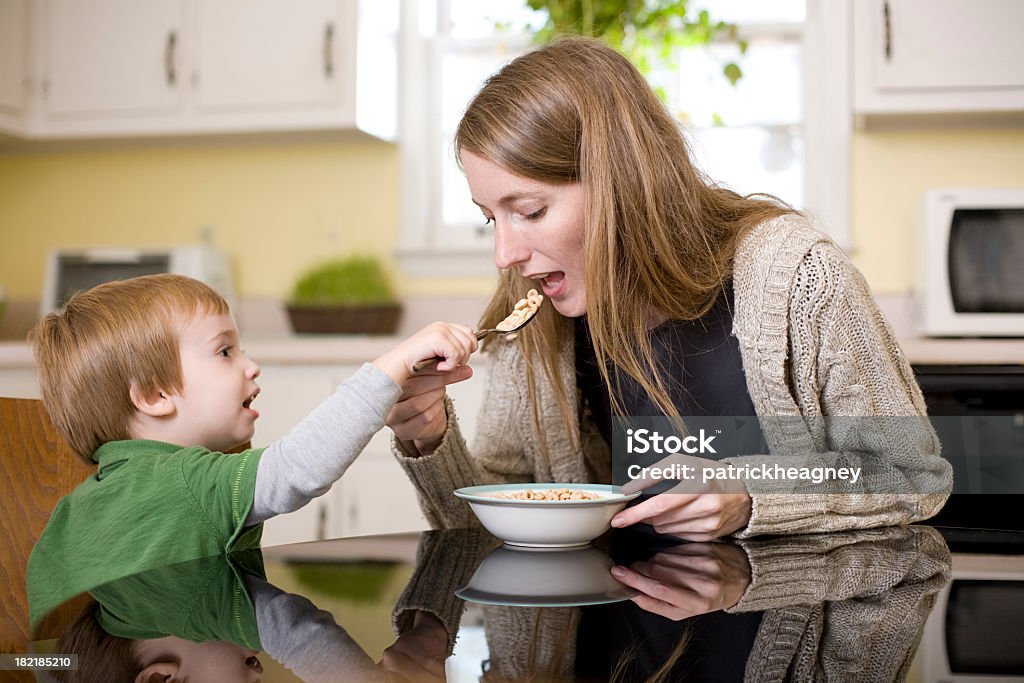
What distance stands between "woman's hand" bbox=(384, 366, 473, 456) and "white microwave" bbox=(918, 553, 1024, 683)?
0.63m

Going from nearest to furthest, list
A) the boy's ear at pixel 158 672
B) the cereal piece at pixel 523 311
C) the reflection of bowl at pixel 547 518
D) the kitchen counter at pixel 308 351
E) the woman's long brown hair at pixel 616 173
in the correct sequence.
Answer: the boy's ear at pixel 158 672 → the reflection of bowl at pixel 547 518 → the woman's long brown hair at pixel 616 173 → the cereal piece at pixel 523 311 → the kitchen counter at pixel 308 351

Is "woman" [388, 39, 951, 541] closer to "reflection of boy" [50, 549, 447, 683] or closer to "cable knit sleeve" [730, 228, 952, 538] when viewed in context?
"cable knit sleeve" [730, 228, 952, 538]

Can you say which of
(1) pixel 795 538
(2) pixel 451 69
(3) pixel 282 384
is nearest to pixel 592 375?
(1) pixel 795 538

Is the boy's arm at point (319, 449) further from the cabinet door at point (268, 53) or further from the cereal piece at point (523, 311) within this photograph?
the cabinet door at point (268, 53)

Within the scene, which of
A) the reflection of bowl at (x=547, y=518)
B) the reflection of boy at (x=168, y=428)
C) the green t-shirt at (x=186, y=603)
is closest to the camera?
the green t-shirt at (x=186, y=603)

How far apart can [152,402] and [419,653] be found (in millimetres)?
714

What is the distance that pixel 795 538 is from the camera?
1.19 metres

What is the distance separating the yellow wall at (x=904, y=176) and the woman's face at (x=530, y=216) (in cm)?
→ 198

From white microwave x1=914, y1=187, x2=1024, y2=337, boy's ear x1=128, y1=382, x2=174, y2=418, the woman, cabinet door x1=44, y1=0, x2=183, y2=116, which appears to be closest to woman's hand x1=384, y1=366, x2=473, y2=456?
the woman

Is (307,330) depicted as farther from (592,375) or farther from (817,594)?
(817,594)

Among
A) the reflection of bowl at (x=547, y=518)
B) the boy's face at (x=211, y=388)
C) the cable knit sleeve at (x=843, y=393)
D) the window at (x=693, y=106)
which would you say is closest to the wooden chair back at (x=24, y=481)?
the boy's face at (x=211, y=388)

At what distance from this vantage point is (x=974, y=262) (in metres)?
2.68

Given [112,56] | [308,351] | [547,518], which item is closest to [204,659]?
[547,518]

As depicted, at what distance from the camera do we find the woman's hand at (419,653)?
0.64 metres
